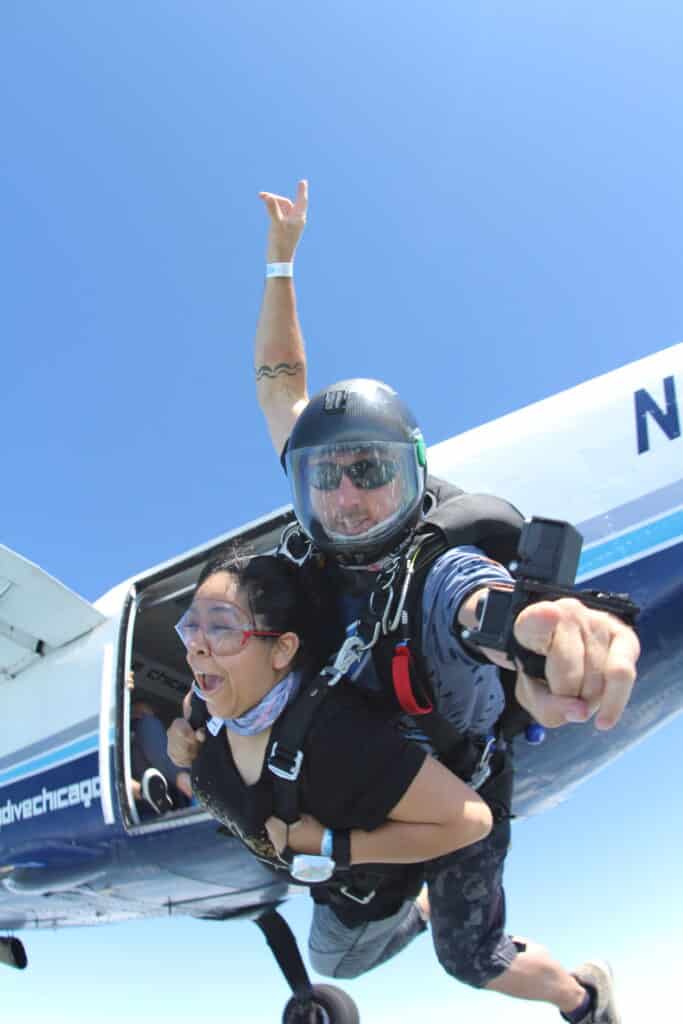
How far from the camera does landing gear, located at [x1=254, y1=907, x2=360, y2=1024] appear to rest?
5.17 meters

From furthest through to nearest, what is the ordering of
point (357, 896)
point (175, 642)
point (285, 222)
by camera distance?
point (175, 642), point (285, 222), point (357, 896)

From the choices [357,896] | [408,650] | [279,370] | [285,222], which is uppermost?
[285,222]

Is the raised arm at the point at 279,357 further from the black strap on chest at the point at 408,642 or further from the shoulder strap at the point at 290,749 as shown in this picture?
the shoulder strap at the point at 290,749

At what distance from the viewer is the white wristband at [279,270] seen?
365 cm

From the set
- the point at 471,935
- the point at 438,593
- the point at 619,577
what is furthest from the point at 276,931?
the point at 438,593

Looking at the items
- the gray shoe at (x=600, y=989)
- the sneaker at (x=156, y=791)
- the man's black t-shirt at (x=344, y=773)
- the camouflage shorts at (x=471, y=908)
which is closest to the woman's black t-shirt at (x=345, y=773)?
the man's black t-shirt at (x=344, y=773)

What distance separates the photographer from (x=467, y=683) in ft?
8.57

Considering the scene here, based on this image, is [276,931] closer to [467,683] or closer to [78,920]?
[78,920]

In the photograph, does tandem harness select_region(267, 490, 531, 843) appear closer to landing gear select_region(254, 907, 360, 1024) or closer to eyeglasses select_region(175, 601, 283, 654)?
eyeglasses select_region(175, 601, 283, 654)

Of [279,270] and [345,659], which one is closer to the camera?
[345,659]

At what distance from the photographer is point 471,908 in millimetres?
3002

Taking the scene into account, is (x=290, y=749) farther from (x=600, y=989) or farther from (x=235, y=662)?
(x=600, y=989)

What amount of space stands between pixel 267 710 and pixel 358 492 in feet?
2.36

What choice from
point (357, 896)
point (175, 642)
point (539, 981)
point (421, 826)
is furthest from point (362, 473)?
point (175, 642)
